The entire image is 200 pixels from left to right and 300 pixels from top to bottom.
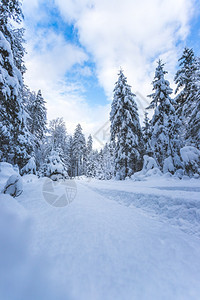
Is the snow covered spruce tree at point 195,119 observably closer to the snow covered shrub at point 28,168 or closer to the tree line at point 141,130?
the tree line at point 141,130

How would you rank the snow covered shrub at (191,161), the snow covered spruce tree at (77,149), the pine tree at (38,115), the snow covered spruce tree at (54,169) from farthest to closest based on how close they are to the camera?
the snow covered spruce tree at (77,149)
the pine tree at (38,115)
the snow covered spruce tree at (54,169)
the snow covered shrub at (191,161)

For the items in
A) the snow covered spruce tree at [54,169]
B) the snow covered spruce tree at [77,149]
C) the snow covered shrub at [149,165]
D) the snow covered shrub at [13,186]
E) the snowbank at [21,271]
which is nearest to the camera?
the snowbank at [21,271]

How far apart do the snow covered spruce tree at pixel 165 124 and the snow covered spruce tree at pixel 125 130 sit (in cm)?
184

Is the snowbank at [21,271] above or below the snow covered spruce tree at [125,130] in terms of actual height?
below

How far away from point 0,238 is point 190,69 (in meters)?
18.7

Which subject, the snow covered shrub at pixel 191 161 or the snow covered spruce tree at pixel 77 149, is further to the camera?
the snow covered spruce tree at pixel 77 149

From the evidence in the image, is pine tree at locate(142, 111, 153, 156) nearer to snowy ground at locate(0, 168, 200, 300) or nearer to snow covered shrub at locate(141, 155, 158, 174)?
snow covered shrub at locate(141, 155, 158, 174)

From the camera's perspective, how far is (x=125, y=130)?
42.3ft

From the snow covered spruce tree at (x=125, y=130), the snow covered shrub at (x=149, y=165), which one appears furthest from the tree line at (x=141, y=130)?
the snow covered shrub at (x=149, y=165)

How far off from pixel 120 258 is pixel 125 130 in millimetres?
12193

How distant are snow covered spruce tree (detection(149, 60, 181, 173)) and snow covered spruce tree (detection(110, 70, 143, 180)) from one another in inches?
72.6

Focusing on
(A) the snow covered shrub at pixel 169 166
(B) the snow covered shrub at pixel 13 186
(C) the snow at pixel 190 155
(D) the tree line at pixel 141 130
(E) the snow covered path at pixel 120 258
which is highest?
(D) the tree line at pixel 141 130

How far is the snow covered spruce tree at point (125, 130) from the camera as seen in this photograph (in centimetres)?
1209

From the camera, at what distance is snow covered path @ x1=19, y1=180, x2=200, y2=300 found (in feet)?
3.32
